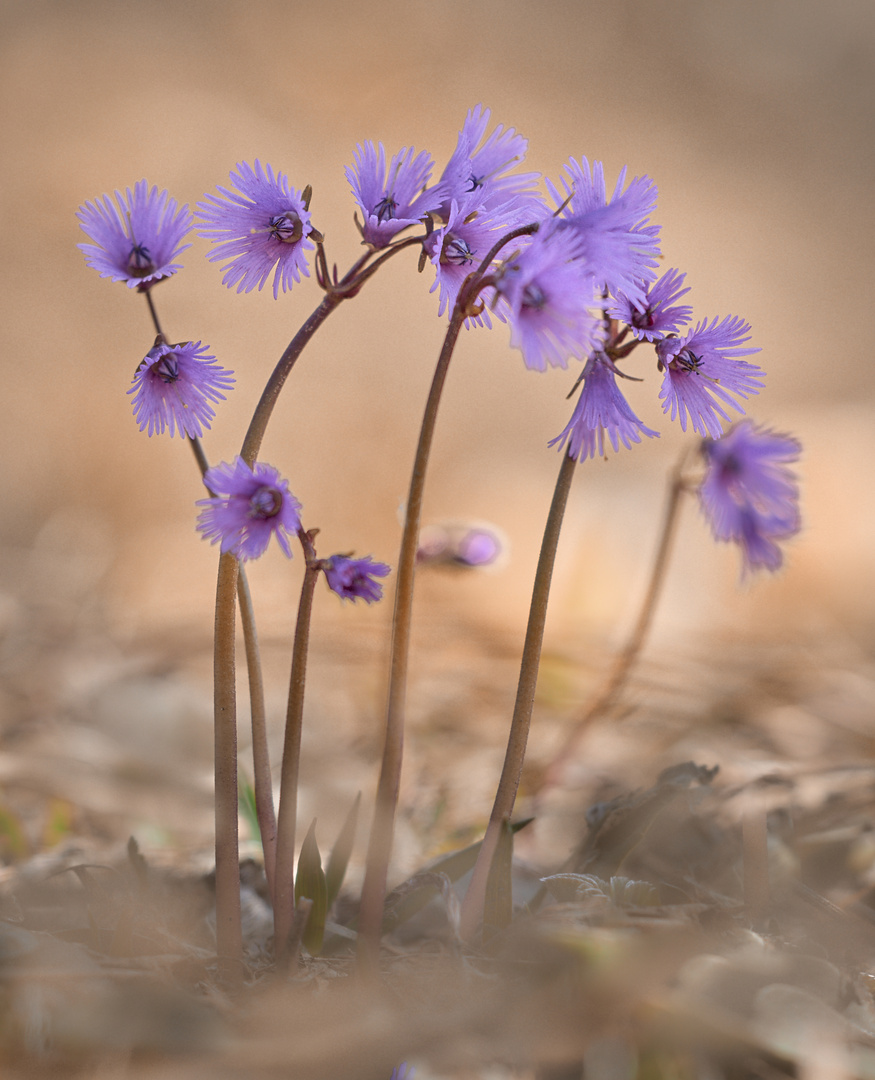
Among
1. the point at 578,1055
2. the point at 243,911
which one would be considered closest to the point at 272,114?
the point at 243,911

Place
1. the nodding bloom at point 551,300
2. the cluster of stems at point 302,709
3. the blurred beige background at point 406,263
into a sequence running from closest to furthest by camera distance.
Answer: the nodding bloom at point 551,300
the cluster of stems at point 302,709
the blurred beige background at point 406,263

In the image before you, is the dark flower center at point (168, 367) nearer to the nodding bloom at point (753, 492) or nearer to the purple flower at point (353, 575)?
the purple flower at point (353, 575)

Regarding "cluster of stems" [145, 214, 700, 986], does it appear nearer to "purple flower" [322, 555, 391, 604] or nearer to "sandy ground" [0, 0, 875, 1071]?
"purple flower" [322, 555, 391, 604]

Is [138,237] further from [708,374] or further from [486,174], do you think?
[708,374]

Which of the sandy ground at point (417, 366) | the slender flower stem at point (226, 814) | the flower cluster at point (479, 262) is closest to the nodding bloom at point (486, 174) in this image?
the flower cluster at point (479, 262)

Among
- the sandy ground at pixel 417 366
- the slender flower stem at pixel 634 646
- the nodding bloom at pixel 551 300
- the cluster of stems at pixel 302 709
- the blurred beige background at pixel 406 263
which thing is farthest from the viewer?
the blurred beige background at pixel 406 263

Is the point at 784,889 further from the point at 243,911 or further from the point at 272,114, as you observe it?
the point at 272,114

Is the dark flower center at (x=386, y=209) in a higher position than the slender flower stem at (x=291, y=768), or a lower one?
higher
